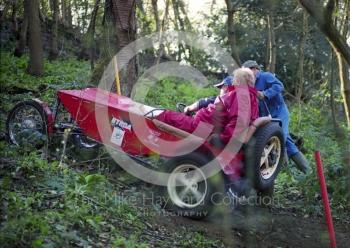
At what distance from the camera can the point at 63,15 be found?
2316 cm

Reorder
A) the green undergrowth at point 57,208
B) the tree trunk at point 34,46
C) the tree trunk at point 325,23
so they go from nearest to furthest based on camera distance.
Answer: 1. the green undergrowth at point 57,208
2. the tree trunk at point 325,23
3. the tree trunk at point 34,46

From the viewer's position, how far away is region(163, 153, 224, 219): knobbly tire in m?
6.70

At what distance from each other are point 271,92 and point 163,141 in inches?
80.0

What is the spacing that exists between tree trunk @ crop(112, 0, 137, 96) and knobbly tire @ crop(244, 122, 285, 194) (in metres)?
3.14

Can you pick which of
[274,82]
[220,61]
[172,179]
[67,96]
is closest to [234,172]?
[172,179]

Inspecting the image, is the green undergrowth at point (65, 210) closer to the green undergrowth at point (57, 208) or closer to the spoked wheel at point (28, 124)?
the green undergrowth at point (57, 208)

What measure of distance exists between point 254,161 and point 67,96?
119 inches

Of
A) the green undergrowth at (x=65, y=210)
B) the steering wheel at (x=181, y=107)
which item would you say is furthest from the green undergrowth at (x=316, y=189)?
the green undergrowth at (x=65, y=210)

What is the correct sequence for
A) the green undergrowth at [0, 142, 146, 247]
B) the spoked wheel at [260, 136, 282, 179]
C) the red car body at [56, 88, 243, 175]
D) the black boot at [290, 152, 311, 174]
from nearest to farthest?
the green undergrowth at [0, 142, 146, 247], the red car body at [56, 88, 243, 175], the spoked wheel at [260, 136, 282, 179], the black boot at [290, 152, 311, 174]

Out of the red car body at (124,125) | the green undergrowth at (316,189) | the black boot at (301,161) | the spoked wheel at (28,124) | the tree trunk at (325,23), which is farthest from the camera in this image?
the black boot at (301,161)

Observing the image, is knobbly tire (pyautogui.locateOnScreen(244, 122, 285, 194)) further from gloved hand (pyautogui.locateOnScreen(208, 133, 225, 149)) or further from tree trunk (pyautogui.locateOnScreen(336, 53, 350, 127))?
tree trunk (pyautogui.locateOnScreen(336, 53, 350, 127))

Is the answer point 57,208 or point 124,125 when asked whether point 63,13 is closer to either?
point 124,125

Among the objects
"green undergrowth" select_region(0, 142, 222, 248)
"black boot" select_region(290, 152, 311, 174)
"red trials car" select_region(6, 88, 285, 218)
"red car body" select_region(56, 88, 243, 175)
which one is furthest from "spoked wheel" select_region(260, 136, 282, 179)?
"green undergrowth" select_region(0, 142, 222, 248)

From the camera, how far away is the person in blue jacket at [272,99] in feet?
26.5
